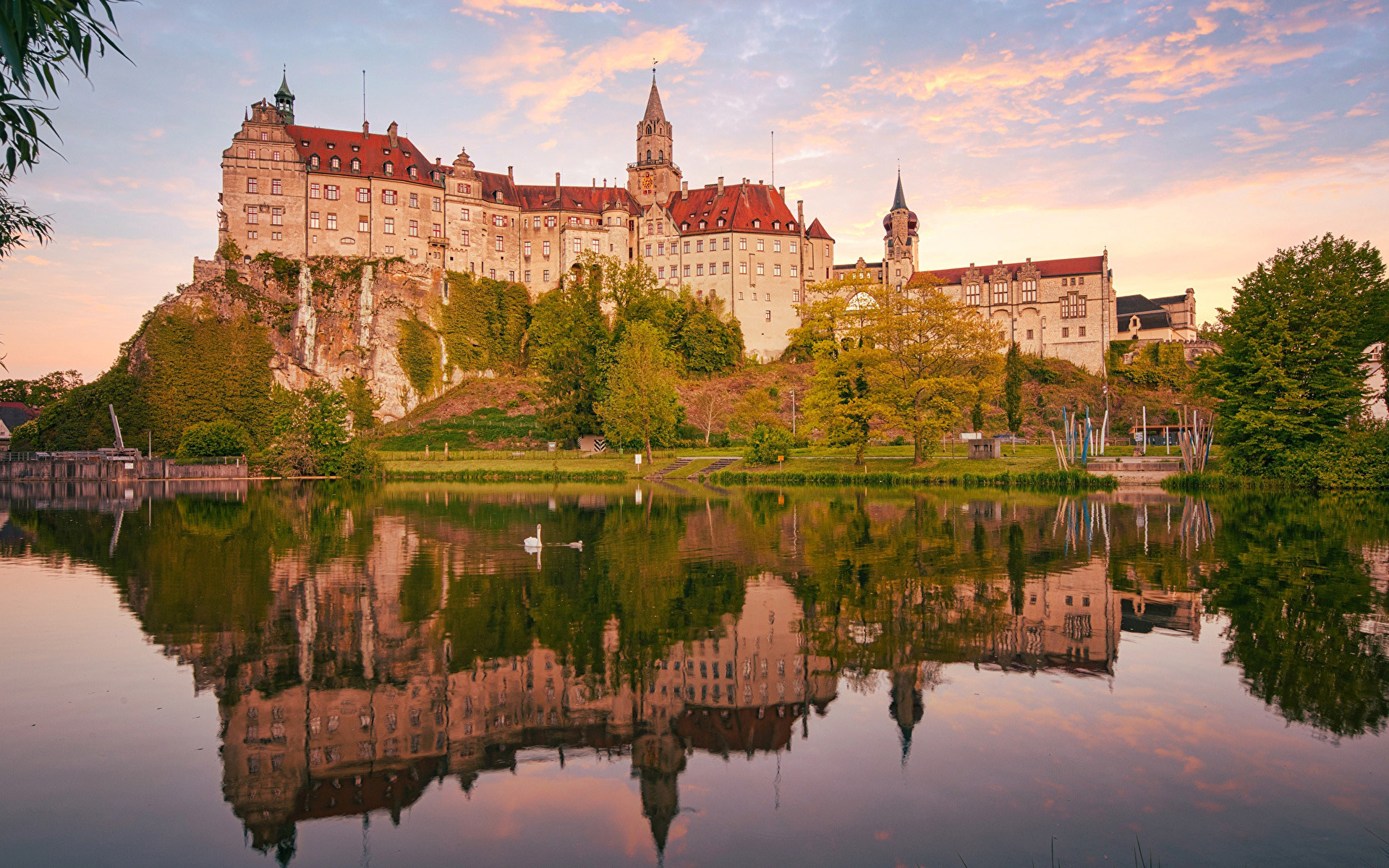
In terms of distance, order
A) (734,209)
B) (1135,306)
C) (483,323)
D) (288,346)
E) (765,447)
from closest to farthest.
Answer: (765,447) → (288,346) → (483,323) → (734,209) → (1135,306)

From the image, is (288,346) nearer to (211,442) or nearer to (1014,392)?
(211,442)

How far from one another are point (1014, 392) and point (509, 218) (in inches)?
2035

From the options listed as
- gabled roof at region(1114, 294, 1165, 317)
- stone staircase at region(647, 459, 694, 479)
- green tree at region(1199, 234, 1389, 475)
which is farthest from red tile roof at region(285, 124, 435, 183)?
gabled roof at region(1114, 294, 1165, 317)

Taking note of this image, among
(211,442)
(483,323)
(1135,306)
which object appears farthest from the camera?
(1135,306)

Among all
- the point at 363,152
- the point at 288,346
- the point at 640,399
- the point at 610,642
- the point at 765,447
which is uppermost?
the point at 363,152

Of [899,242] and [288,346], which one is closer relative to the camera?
[288,346]

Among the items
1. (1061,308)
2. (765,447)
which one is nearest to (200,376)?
(765,447)

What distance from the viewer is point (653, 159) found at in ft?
302

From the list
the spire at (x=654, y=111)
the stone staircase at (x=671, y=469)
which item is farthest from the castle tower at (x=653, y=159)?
the stone staircase at (x=671, y=469)

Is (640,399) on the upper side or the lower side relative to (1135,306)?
lower

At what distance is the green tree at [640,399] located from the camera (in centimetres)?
5400

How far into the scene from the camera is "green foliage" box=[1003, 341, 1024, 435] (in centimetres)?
6662

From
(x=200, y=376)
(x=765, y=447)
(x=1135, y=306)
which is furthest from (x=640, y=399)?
(x=1135, y=306)

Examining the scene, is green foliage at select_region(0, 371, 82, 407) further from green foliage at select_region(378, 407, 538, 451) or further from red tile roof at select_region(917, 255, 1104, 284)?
red tile roof at select_region(917, 255, 1104, 284)
